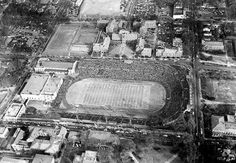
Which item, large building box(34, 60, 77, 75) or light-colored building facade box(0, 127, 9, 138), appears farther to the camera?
large building box(34, 60, 77, 75)

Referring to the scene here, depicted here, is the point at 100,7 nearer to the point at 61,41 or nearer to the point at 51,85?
the point at 61,41

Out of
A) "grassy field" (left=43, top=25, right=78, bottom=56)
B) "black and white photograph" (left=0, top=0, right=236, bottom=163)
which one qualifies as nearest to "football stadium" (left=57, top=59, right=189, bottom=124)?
"black and white photograph" (left=0, top=0, right=236, bottom=163)

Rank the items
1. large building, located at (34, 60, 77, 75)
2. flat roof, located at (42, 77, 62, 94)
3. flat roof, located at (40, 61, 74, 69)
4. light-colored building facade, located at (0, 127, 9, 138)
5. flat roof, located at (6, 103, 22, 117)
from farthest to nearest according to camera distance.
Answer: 1. flat roof, located at (40, 61, 74, 69)
2. large building, located at (34, 60, 77, 75)
3. flat roof, located at (42, 77, 62, 94)
4. flat roof, located at (6, 103, 22, 117)
5. light-colored building facade, located at (0, 127, 9, 138)

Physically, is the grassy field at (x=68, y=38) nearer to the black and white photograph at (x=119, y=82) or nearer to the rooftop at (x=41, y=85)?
the black and white photograph at (x=119, y=82)

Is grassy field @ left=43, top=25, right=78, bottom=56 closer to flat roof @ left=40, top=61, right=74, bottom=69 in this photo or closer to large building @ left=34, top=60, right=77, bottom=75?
flat roof @ left=40, top=61, right=74, bottom=69

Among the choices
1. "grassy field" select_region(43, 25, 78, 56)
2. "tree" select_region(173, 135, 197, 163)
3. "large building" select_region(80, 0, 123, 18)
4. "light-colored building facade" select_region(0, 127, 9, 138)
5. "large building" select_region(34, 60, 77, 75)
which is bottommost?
"light-colored building facade" select_region(0, 127, 9, 138)

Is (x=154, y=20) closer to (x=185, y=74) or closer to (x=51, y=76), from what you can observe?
(x=185, y=74)

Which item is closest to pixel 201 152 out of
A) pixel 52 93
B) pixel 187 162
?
pixel 187 162
